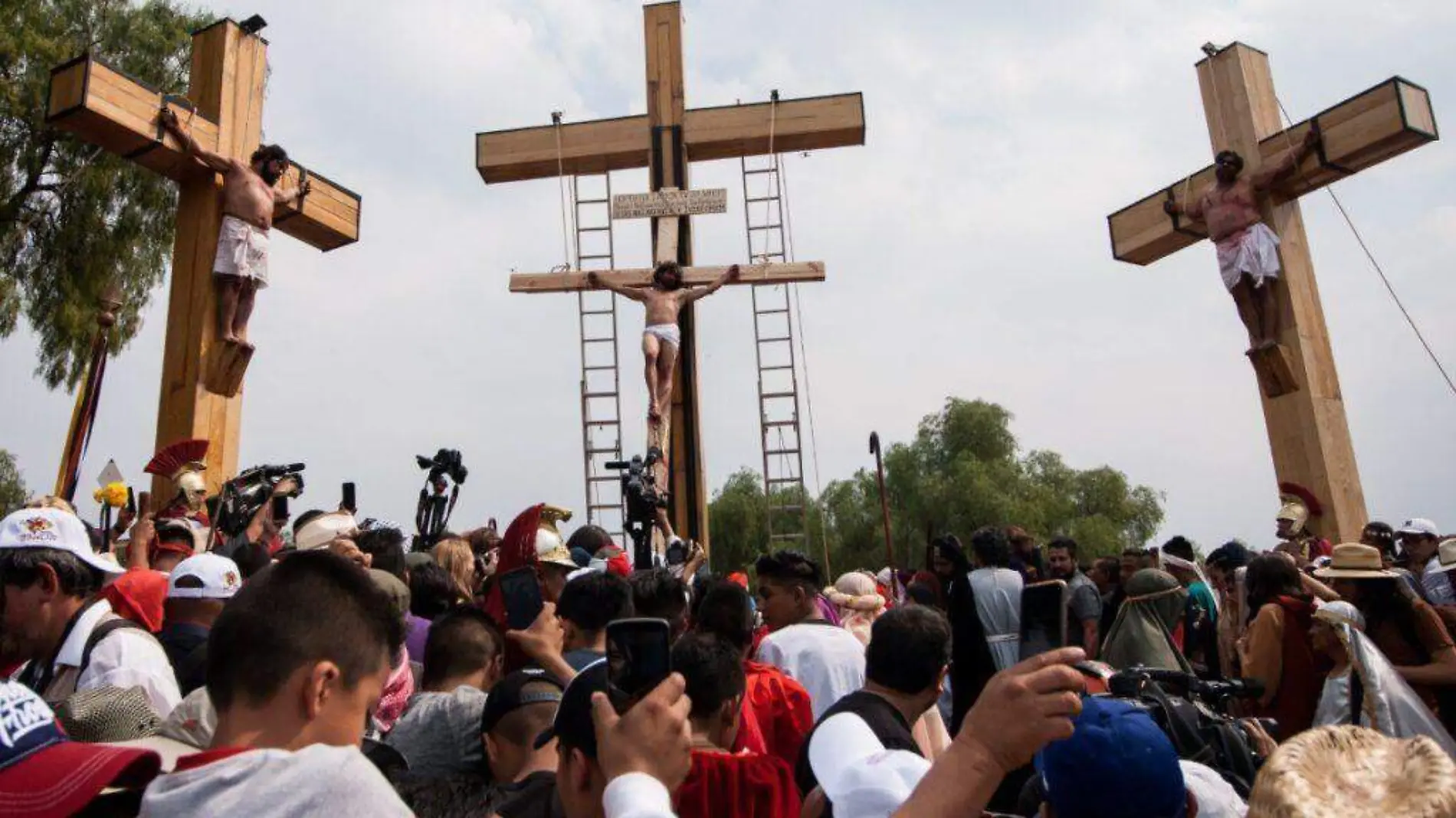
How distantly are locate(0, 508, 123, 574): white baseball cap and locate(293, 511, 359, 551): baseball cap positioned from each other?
1.82 meters

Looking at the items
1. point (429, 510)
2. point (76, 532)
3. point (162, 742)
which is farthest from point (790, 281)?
point (162, 742)

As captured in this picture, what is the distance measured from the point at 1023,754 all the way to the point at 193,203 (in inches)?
371

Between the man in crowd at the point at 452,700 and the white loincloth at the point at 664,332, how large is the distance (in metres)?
8.25

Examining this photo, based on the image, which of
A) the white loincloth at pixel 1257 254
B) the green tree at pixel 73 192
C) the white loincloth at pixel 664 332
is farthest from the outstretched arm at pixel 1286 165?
the green tree at pixel 73 192

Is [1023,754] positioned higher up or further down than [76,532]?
further down

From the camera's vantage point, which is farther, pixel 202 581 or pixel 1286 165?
pixel 1286 165

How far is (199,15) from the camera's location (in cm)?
1656

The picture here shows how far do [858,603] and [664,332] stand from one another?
654cm

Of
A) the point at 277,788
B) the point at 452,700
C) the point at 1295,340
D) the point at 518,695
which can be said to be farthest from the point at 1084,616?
the point at 1295,340

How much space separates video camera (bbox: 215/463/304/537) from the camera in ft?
20.8

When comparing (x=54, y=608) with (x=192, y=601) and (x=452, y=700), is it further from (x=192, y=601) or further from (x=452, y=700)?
(x=452, y=700)

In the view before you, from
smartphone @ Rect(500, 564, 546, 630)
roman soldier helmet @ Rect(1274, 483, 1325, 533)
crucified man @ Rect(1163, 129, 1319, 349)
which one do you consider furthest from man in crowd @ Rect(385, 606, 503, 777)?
crucified man @ Rect(1163, 129, 1319, 349)

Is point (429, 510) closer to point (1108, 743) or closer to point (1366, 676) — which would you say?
point (1366, 676)

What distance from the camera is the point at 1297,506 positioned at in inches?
373
